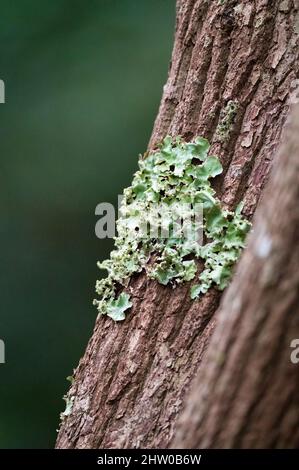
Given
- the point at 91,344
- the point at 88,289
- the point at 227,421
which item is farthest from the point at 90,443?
the point at 88,289

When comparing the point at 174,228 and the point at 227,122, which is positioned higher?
the point at 227,122

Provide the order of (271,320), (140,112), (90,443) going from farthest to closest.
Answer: (140,112), (90,443), (271,320)

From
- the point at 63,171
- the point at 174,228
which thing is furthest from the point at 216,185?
the point at 63,171

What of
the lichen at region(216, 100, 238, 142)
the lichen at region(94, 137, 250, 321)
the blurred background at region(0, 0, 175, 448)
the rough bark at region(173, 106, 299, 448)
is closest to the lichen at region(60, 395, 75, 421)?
the lichen at region(94, 137, 250, 321)

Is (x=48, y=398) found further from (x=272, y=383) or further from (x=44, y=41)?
(x=272, y=383)

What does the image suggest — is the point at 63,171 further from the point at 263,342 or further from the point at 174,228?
the point at 263,342

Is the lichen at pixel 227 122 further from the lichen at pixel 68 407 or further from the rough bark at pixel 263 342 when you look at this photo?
the lichen at pixel 68 407
